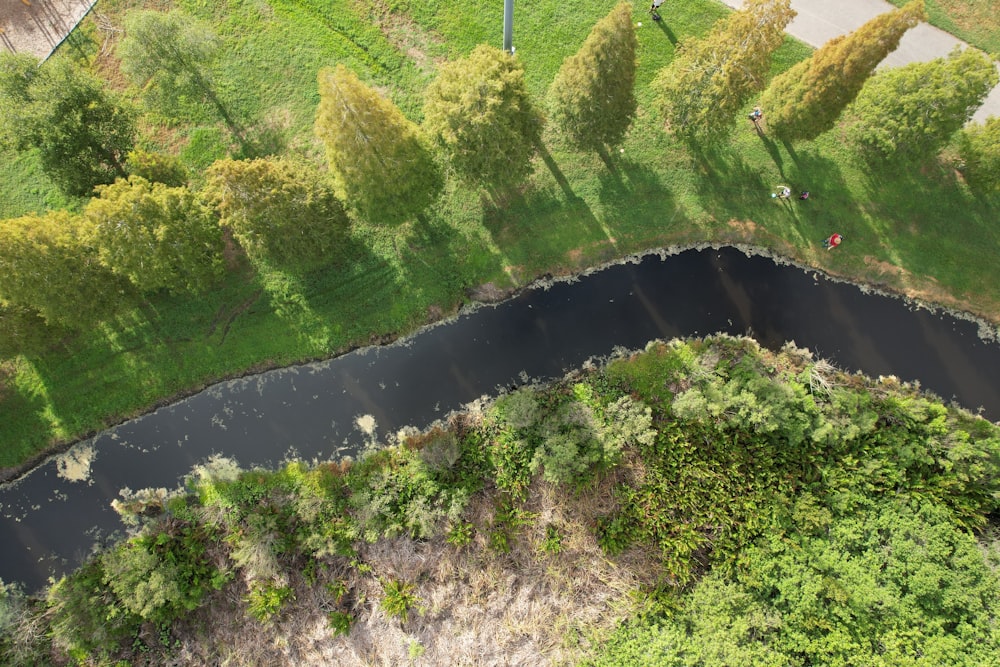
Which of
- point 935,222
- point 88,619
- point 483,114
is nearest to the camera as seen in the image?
point 483,114

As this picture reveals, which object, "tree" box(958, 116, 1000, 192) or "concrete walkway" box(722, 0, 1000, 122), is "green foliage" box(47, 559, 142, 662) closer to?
"concrete walkway" box(722, 0, 1000, 122)

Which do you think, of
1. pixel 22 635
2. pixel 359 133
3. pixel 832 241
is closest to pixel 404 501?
A: pixel 359 133

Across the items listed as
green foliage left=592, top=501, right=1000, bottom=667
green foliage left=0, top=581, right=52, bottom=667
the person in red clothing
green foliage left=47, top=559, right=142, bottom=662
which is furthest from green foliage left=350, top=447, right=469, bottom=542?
the person in red clothing

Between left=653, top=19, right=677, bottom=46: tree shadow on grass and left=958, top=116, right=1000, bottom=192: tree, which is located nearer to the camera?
left=958, top=116, right=1000, bottom=192: tree

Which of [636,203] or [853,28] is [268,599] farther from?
[853,28]

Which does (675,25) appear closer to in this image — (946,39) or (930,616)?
(946,39)
